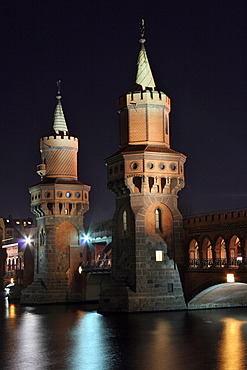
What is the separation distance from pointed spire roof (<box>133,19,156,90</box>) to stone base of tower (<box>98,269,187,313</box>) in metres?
15.0

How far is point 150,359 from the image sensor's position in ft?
94.6

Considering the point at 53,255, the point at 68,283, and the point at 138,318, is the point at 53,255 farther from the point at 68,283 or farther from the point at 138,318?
the point at 138,318

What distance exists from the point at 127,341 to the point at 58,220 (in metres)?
31.7

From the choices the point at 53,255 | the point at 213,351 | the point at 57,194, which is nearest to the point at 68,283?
the point at 53,255

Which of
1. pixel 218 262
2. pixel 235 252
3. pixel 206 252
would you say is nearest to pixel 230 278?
pixel 218 262

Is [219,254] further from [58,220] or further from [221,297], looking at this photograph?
[58,220]

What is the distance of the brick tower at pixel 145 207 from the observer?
4775cm

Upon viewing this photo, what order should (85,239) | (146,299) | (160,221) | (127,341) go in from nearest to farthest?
(127,341), (146,299), (160,221), (85,239)

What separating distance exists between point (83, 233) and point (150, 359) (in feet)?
125

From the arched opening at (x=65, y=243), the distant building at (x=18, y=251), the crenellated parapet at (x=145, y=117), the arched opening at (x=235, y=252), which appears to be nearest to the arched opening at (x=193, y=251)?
the arched opening at (x=235, y=252)

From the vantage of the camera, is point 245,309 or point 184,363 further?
point 245,309

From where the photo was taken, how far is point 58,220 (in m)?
64.9

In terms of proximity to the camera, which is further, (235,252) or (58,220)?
(58,220)

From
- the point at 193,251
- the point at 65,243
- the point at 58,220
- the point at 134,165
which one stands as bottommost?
the point at 193,251
